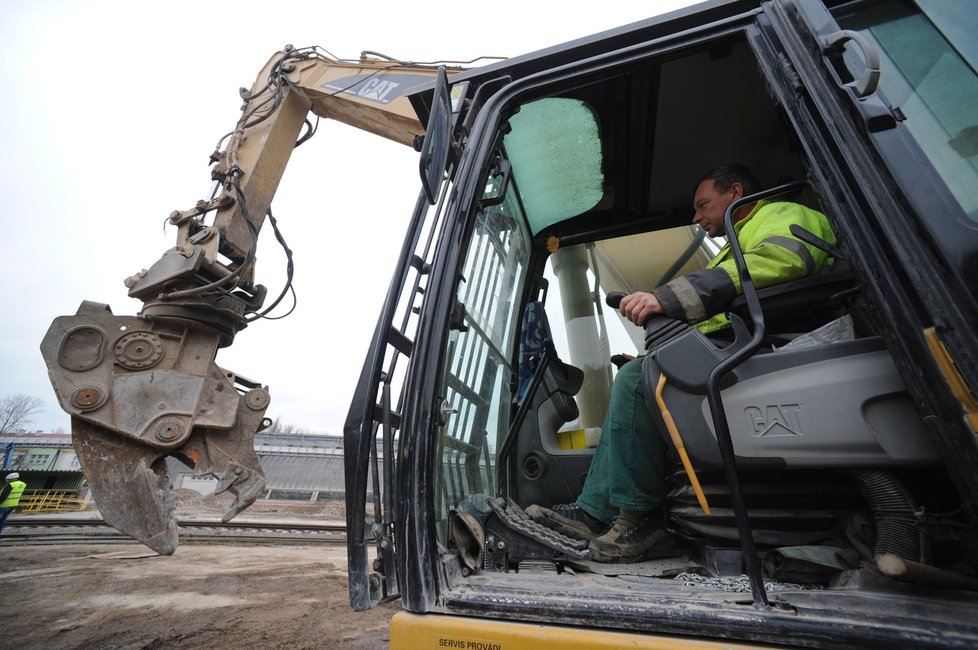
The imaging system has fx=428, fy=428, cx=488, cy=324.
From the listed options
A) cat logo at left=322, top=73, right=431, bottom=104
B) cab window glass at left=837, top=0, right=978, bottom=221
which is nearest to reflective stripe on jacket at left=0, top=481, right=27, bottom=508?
cat logo at left=322, top=73, right=431, bottom=104

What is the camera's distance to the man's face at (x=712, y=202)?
1.86 meters

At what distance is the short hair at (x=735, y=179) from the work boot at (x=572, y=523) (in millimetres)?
1539

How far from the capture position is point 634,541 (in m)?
1.58

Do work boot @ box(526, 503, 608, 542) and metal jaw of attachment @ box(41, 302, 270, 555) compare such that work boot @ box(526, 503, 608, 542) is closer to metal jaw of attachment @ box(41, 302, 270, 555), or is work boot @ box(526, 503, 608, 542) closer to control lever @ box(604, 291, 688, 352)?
control lever @ box(604, 291, 688, 352)

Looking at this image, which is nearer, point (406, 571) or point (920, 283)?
point (920, 283)

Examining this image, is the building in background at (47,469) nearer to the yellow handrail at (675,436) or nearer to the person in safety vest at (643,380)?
the person in safety vest at (643,380)

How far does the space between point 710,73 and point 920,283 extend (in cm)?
155

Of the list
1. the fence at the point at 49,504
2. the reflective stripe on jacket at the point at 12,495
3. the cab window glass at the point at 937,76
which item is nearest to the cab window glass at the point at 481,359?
the cab window glass at the point at 937,76

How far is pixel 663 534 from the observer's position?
1.62m

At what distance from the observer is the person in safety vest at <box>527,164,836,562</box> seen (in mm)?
1308

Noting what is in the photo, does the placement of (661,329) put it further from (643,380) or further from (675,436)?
(675,436)

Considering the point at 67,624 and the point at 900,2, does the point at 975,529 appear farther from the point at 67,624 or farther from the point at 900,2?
the point at 67,624

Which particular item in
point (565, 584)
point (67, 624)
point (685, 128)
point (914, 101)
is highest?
point (685, 128)

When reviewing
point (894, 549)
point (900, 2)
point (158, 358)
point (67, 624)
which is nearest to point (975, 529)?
point (894, 549)
